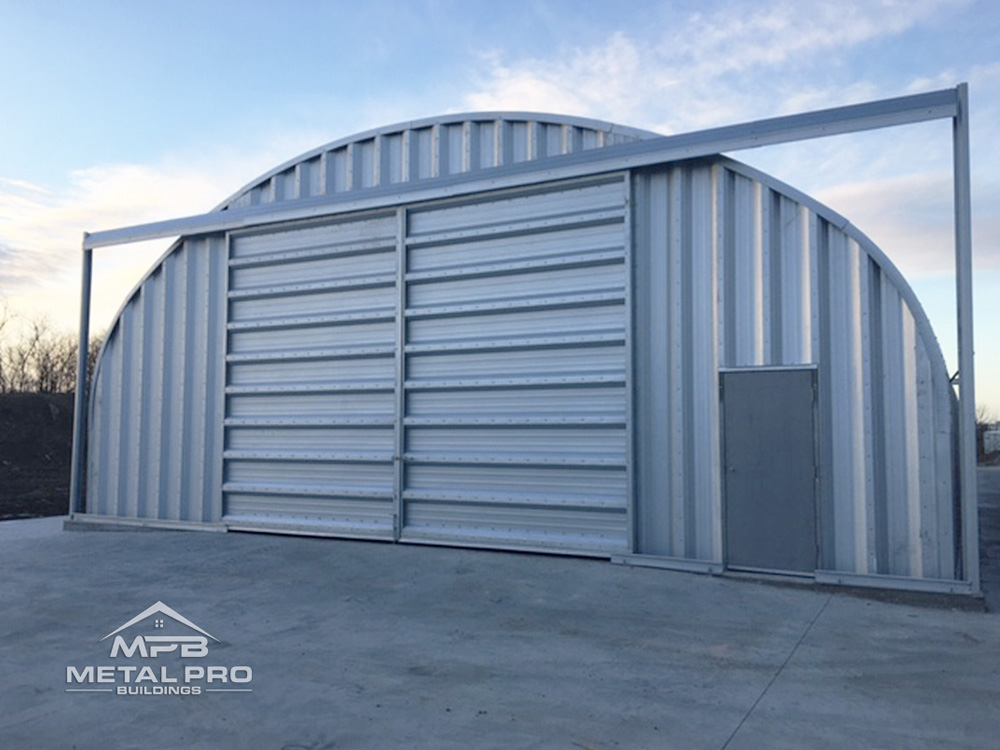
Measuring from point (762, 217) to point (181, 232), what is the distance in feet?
26.8

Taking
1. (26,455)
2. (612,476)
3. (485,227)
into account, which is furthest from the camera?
(26,455)

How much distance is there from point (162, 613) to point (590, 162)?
Result: 20.6 feet

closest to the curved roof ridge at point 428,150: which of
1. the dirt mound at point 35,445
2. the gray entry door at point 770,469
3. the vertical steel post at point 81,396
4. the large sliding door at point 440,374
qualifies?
the large sliding door at point 440,374

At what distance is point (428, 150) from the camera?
32.6 ft

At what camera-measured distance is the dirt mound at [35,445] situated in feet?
64.0

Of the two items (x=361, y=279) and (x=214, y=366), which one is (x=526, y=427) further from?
(x=214, y=366)

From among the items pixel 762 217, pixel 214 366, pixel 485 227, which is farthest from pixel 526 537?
pixel 214 366

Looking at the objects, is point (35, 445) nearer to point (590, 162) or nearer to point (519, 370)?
point (519, 370)

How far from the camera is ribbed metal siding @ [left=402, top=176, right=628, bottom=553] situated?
864cm

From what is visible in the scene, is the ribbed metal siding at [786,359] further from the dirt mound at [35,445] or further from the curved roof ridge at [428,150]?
the dirt mound at [35,445]

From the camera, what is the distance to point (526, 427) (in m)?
9.07

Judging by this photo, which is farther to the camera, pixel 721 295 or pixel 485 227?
pixel 485 227

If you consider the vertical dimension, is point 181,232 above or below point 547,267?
above

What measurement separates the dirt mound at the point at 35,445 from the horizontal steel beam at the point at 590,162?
381 inches
